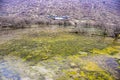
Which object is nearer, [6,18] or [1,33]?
[1,33]

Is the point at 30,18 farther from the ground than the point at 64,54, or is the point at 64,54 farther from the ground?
the point at 30,18

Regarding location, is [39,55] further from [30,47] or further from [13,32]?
[13,32]

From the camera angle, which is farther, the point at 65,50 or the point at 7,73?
the point at 65,50

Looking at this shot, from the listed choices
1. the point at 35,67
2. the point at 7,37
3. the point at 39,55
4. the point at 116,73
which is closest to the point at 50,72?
the point at 35,67

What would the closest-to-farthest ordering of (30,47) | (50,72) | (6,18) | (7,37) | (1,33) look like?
(50,72) < (30,47) < (7,37) < (1,33) < (6,18)

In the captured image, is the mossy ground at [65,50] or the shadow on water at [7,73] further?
the mossy ground at [65,50]
